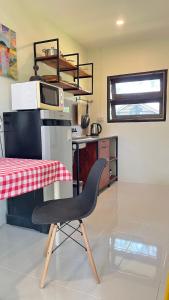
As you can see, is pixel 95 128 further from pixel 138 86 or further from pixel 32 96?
pixel 32 96

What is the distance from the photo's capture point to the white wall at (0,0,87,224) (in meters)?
2.48

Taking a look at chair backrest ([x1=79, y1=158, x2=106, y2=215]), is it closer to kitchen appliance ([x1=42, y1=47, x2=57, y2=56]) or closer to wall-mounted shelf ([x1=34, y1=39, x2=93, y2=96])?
wall-mounted shelf ([x1=34, y1=39, x2=93, y2=96])

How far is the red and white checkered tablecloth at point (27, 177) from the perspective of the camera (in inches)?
52.7

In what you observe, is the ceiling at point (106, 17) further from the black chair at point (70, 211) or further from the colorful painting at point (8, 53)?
the black chair at point (70, 211)

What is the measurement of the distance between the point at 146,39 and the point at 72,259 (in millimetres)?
3673

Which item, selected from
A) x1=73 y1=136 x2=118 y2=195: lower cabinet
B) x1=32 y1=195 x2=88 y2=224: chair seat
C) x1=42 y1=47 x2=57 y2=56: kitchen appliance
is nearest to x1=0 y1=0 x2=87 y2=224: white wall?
x1=42 y1=47 x2=57 y2=56: kitchen appliance

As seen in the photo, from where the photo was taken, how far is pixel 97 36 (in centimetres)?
378

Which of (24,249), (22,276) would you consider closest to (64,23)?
(24,249)

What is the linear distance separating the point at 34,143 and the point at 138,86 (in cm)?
264

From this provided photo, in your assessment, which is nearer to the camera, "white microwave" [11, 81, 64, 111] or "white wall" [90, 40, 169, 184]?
"white microwave" [11, 81, 64, 111]

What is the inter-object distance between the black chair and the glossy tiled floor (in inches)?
4.4

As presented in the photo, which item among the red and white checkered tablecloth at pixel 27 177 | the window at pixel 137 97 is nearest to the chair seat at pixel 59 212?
the red and white checkered tablecloth at pixel 27 177

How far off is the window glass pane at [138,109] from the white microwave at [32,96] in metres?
2.14

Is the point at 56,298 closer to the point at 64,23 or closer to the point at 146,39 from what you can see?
the point at 64,23
